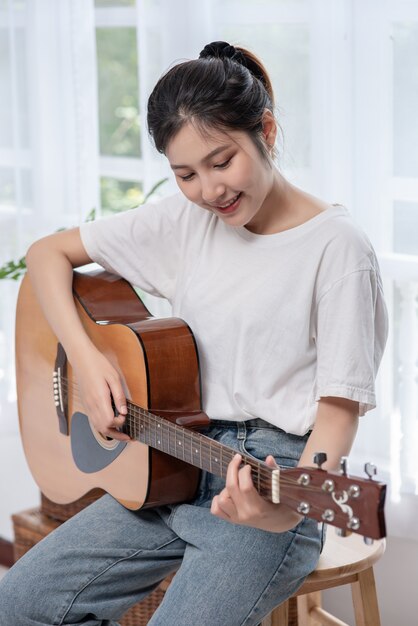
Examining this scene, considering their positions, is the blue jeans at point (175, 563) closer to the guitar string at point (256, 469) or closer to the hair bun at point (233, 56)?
the guitar string at point (256, 469)

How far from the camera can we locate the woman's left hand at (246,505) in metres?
1.25

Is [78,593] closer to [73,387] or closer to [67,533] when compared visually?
[67,533]

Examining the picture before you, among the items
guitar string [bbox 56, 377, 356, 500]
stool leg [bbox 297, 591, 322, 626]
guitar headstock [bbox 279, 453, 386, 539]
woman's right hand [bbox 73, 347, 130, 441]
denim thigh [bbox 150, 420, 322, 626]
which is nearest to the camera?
guitar headstock [bbox 279, 453, 386, 539]

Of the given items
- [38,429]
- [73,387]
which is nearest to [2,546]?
[38,429]

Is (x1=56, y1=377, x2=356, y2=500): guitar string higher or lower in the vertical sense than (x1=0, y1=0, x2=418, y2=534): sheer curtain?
lower

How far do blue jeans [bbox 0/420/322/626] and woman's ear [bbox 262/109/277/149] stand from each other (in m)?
0.45

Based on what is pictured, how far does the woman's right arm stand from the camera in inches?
64.1


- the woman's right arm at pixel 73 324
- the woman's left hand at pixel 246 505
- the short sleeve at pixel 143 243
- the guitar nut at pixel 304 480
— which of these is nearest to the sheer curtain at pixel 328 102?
the short sleeve at pixel 143 243

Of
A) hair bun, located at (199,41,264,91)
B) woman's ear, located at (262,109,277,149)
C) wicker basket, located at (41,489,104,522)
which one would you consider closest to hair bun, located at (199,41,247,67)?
hair bun, located at (199,41,264,91)

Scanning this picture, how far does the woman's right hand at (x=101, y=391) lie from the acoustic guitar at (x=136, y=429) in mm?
18

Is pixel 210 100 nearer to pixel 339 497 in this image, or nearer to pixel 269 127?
pixel 269 127

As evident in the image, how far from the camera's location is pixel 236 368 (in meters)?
1.53

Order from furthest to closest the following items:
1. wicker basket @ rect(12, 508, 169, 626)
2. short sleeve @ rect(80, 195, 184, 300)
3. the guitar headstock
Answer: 1. wicker basket @ rect(12, 508, 169, 626)
2. short sleeve @ rect(80, 195, 184, 300)
3. the guitar headstock

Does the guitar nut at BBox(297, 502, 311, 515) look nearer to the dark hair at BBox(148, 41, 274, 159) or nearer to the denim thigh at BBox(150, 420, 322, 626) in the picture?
the denim thigh at BBox(150, 420, 322, 626)
